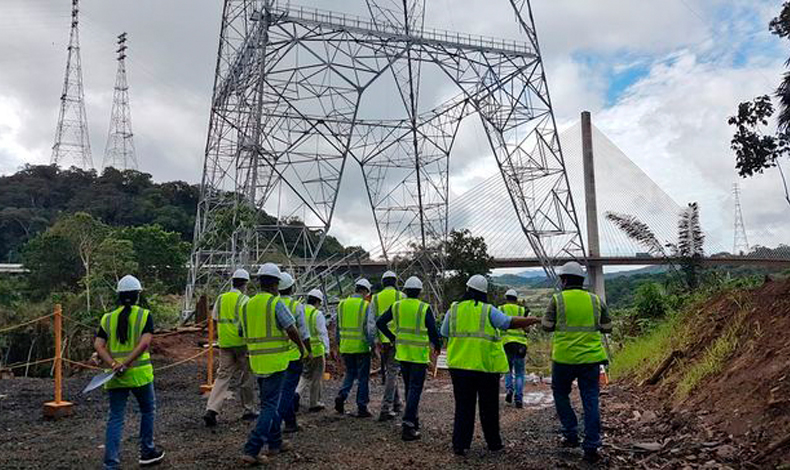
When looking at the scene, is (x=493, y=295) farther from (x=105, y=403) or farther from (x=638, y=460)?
(x=638, y=460)

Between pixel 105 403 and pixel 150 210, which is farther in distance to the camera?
pixel 150 210

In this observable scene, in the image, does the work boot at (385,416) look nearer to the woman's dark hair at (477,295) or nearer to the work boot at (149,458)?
the woman's dark hair at (477,295)

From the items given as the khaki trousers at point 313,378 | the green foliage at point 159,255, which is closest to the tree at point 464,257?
the green foliage at point 159,255

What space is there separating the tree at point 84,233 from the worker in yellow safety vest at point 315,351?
19.8 meters

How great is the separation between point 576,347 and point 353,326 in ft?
11.1

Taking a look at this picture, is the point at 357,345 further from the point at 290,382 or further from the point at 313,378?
the point at 290,382

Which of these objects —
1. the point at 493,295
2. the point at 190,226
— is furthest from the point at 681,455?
the point at 190,226

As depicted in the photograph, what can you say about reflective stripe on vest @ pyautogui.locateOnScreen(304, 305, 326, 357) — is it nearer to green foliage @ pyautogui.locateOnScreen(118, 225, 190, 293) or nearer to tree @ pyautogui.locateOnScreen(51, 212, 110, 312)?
tree @ pyautogui.locateOnScreen(51, 212, 110, 312)

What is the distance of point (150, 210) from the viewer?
56719 mm

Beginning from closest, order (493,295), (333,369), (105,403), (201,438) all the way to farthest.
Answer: (201,438) → (105,403) → (333,369) → (493,295)

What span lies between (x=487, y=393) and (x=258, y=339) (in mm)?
2357

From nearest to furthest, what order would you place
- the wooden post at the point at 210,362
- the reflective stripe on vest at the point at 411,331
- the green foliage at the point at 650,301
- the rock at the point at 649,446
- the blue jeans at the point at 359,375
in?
1. the rock at the point at 649,446
2. the reflective stripe on vest at the point at 411,331
3. the blue jeans at the point at 359,375
4. the wooden post at the point at 210,362
5. the green foliage at the point at 650,301

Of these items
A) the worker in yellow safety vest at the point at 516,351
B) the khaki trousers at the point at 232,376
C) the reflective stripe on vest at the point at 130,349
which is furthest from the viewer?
the worker in yellow safety vest at the point at 516,351

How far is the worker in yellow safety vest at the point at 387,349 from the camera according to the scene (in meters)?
8.47
